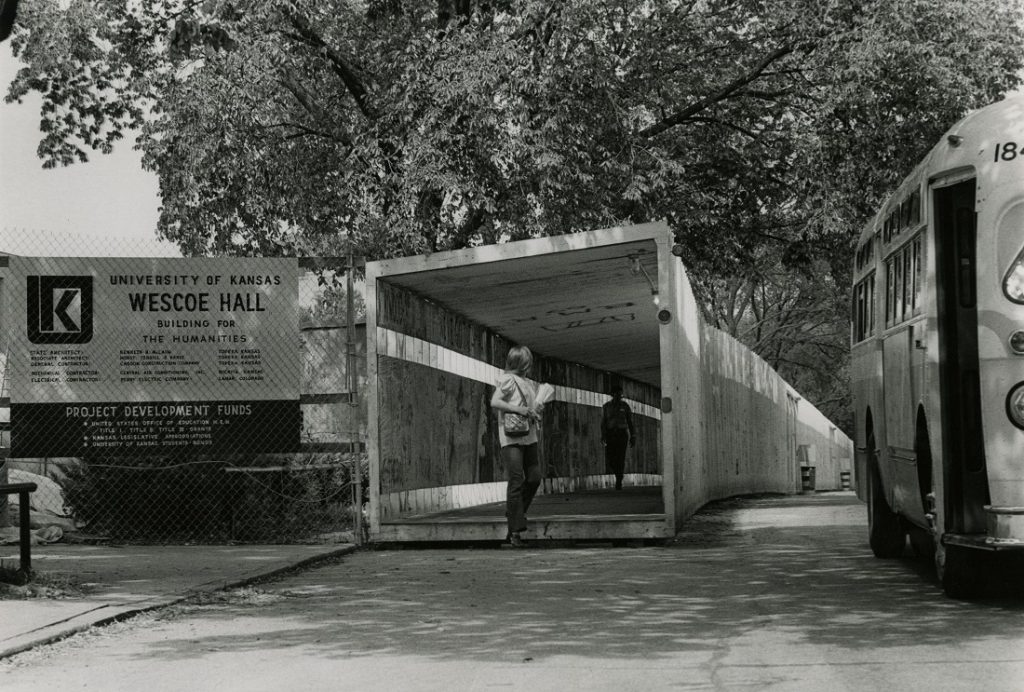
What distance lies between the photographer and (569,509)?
17531 mm

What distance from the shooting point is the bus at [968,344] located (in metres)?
8.14

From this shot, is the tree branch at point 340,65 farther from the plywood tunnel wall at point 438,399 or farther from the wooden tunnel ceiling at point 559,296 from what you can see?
the plywood tunnel wall at point 438,399

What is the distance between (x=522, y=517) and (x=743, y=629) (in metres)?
5.52

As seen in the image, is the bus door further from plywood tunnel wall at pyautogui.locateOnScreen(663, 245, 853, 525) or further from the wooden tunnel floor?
the wooden tunnel floor

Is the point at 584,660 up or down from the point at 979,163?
down

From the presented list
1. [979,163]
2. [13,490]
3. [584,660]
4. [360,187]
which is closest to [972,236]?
[979,163]

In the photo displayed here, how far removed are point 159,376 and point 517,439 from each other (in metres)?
3.27

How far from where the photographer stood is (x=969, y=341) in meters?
8.59

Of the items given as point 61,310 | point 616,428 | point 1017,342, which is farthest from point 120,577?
point 616,428

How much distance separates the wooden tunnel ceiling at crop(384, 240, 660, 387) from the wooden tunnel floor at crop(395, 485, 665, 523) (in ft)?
7.51

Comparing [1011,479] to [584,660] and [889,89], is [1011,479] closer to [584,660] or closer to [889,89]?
[584,660]

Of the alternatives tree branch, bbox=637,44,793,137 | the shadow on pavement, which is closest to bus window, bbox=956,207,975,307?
the shadow on pavement

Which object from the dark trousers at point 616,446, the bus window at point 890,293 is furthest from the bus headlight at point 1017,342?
the dark trousers at point 616,446

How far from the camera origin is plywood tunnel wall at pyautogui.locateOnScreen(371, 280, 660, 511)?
46.9 feet
